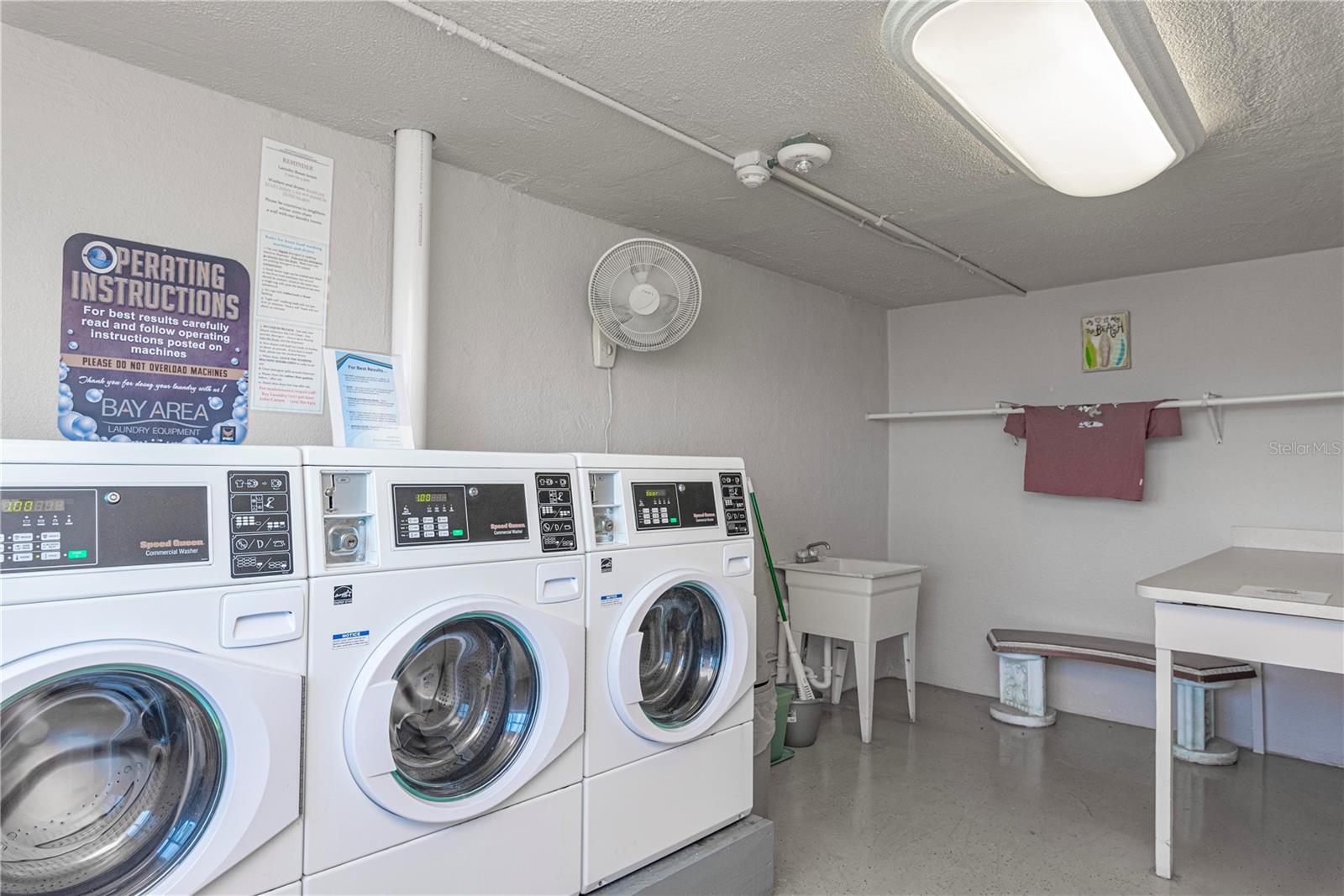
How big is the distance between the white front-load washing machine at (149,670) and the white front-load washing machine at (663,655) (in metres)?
0.75

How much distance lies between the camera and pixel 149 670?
131 cm

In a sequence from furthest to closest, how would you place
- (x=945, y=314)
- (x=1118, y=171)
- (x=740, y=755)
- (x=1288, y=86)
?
1. (x=945, y=314)
2. (x=740, y=755)
3. (x=1118, y=171)
4. (x=1288, y=86)

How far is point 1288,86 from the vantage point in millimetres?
2051

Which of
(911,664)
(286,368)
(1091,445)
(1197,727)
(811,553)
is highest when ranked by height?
(286,368)

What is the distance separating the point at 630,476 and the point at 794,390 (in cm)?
212

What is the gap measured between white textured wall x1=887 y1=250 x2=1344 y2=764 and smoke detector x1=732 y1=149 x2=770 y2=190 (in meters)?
2.49

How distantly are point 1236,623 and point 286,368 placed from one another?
281 centimetres

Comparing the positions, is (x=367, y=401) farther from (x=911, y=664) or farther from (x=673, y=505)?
(x=911, y=664)

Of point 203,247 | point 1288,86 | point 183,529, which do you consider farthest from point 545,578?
point 1288,86

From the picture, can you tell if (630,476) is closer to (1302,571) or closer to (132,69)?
(132,69)

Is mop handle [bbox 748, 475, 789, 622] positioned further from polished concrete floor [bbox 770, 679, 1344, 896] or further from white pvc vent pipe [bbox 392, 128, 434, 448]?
white pvc vent pipe [bbox 392, 128, 434, 448]

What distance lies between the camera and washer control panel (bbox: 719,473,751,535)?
2.43 metres

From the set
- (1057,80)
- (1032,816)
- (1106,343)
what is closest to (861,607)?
(1032,816)

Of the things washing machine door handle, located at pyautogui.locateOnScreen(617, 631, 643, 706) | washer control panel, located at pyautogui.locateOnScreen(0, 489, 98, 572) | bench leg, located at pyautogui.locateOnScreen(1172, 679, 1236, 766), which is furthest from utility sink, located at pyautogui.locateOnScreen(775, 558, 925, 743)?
washer control panel, located at pyautogui.locateOnScreen(0, 489, 98, 572)
